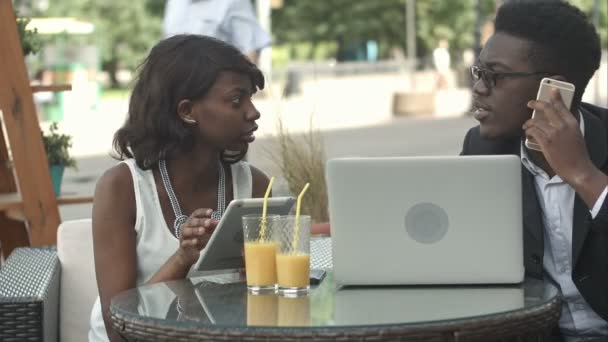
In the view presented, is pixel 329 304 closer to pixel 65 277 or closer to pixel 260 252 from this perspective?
pixel 260 252

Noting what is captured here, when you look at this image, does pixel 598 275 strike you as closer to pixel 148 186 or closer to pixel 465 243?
pixel 465 243

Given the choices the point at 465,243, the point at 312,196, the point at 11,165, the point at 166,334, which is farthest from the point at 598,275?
the point at 11,165

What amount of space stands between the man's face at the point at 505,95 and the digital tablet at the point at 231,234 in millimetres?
604

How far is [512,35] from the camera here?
340 cm

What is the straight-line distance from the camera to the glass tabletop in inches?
100

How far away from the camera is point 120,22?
170ft

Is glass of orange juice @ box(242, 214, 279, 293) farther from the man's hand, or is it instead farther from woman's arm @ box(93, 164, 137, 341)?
the man's hand

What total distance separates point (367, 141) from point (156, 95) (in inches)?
602

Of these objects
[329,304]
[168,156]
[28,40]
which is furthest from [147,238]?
[28,40]

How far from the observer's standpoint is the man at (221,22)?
7.04 metres

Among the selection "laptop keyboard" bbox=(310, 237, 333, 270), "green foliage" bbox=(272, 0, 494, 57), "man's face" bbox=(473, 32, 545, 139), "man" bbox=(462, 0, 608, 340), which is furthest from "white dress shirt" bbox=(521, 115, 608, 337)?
"green foliage" bbox=(272, 0, 494, 57)

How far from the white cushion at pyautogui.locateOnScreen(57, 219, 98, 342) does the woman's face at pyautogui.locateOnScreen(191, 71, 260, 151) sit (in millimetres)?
652

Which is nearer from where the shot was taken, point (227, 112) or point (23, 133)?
point (227, 112)

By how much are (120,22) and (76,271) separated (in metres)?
48.9
